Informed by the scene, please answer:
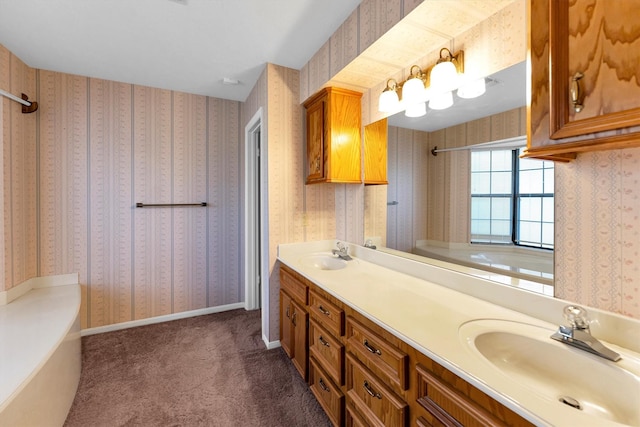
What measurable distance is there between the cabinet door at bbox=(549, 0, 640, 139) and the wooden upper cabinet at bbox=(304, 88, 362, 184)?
1421 millimetres

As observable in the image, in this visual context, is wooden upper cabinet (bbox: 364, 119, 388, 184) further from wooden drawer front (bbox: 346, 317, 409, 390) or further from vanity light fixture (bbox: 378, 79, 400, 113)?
wooden drawer front (bbox: 346, 317, 409, 390)

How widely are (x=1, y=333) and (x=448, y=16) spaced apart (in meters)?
3.07

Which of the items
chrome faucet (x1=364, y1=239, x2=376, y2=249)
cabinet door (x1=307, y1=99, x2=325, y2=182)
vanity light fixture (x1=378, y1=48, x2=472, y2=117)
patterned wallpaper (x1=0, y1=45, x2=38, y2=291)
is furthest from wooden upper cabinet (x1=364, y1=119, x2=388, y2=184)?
patterned wallpaper (x1=0, y1=45, x2=38, y2=291)

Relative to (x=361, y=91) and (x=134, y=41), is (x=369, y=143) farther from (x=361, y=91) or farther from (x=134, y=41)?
(x=134, y=41)

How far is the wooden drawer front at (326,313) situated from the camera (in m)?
1.39

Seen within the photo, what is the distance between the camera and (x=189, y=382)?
1.94m

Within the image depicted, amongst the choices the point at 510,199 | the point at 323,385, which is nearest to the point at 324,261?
the point at 323,385

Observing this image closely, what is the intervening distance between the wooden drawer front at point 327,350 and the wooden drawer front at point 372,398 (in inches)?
2.8

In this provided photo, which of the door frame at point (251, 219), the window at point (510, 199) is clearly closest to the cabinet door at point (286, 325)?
the door frame at point (251, 219)

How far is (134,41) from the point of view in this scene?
2.03m

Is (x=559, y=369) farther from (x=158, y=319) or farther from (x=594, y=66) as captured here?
(x=158, y=319)

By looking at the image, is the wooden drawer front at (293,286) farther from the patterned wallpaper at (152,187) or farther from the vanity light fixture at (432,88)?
the vanity light fixture at (432,88)

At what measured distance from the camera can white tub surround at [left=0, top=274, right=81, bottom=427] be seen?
1.20 meters

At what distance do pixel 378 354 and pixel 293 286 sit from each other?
98 centimetres
